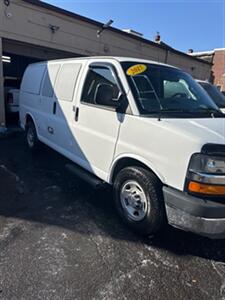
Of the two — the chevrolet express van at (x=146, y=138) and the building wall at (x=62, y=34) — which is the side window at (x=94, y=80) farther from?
the building wall at (x=62, y=34)

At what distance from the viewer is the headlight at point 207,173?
9.01 feet

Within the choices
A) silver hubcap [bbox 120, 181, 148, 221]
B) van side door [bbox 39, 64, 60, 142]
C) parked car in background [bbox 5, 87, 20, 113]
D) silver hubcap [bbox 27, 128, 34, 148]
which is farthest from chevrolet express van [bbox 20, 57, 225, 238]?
parked car in background [bbox 5, 87, 20, 113]

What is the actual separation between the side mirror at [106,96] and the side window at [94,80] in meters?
0.11

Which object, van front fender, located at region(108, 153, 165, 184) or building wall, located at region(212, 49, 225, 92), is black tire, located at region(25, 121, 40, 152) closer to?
van front fender, located at region(108, 153, 165, 184)

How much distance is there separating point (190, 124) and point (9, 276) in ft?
8.15

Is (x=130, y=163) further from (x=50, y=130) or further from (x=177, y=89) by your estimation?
(x=50, y=130)

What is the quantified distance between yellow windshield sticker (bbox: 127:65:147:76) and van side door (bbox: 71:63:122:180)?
22 centimetres

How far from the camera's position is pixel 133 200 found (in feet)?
11.8

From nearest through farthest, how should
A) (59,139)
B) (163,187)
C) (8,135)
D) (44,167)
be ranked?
(163,187)
(59,139)
(44,167)
(8,135)

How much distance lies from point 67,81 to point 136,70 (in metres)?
1.58

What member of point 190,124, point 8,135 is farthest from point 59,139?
point 8,135

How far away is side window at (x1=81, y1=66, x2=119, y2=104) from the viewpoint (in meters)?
3.97

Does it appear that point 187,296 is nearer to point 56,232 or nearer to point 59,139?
point 56,232

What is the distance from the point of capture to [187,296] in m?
2.59
